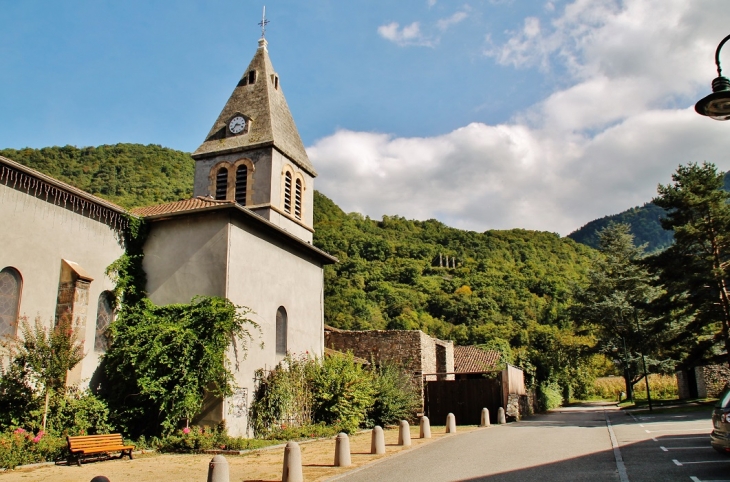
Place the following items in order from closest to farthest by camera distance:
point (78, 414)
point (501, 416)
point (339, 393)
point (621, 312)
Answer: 1. point (78, 414)
2. point (339, 393)
3. point (501, 416)
4. point (621, 312)

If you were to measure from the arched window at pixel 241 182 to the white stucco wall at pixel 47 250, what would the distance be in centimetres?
882

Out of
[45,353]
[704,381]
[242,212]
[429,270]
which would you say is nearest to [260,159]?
[242,212]

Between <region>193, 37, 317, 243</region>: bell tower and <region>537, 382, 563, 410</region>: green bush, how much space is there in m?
21.0

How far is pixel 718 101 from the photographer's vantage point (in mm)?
7684

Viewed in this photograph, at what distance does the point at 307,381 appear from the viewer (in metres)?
19.9

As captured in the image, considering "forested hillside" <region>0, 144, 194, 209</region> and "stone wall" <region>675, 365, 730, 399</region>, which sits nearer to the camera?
"stone wall" <region>675, 365, 730, 399</region>

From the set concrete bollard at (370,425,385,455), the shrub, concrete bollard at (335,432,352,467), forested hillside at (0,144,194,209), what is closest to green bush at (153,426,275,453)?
the shrub

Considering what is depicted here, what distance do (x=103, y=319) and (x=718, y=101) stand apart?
1629 cm

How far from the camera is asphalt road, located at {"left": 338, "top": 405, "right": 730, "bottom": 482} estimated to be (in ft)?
33.9

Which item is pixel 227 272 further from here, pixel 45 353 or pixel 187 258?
pixel 45 353

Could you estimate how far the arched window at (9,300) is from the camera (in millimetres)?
14367

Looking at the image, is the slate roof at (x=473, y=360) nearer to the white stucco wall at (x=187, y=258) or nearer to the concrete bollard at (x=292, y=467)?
the white stucco wall at (x=187, y=258)

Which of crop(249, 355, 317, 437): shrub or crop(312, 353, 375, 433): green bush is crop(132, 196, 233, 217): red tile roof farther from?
crop(312, 353, 375, 433): green bush

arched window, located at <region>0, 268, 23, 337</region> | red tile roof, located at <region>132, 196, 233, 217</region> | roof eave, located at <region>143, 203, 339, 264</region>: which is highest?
red tile roof, located at <region>132, 196, 233, 217</region>
